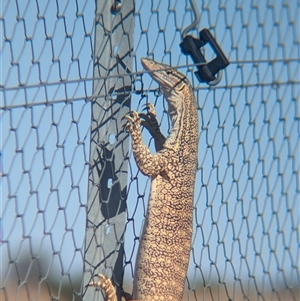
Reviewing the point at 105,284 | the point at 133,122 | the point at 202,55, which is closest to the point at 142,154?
the point at 133,122

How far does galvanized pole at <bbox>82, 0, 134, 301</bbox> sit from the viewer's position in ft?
10.2

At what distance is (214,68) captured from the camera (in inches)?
130

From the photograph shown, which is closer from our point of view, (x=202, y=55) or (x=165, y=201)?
(x=202, y=55)

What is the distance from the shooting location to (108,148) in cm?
319

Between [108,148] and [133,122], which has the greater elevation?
[133,122]

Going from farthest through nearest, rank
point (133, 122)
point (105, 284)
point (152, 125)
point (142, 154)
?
1. point (152, 125)
2. point (142, 154)
3. point (133, 122)
4. point (105, 284)

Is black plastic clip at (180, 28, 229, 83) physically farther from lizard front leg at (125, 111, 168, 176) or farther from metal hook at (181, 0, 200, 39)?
lizard front leg at (125, 111, 168, 176)

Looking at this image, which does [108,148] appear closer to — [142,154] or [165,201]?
[142,154]

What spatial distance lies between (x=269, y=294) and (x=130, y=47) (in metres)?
1.40

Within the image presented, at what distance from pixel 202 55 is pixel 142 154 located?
1.52 feet

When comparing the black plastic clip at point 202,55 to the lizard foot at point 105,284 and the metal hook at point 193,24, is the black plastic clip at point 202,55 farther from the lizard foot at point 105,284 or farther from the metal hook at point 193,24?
the lizard foot at point 105,284

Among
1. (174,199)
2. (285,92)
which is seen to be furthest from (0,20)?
(285,92)

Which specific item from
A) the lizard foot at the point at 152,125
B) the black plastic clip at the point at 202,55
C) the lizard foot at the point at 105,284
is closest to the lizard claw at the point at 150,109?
the lizard foot at the point at 152,125

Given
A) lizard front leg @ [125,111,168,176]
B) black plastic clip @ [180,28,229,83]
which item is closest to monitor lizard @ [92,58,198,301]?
lizard front leg @ [125,111,168,176]
